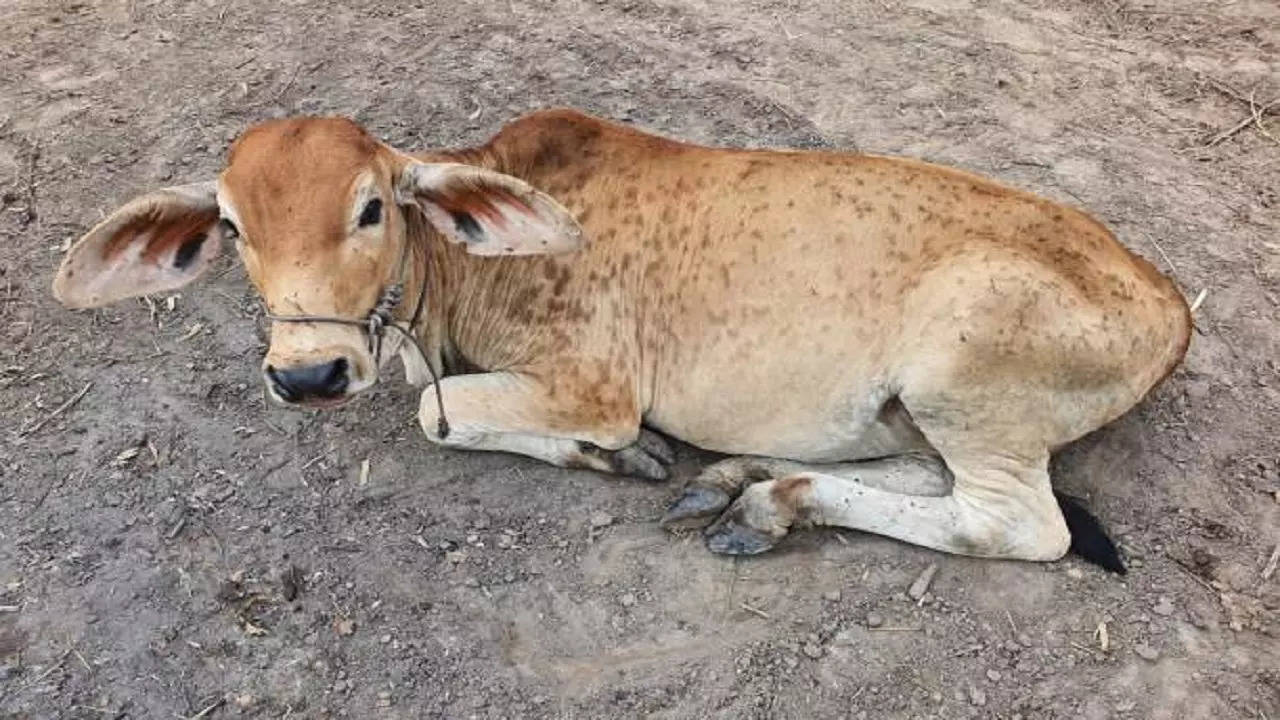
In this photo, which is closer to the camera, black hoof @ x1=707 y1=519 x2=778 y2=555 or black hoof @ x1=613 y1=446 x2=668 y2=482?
black hoof @ x1=707 y1=519 x2=778 y2=555

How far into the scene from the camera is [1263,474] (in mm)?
5023

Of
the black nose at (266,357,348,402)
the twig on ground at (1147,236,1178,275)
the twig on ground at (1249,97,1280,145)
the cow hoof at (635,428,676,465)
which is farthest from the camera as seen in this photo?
the twig on ground at (1249,97,1280,145)

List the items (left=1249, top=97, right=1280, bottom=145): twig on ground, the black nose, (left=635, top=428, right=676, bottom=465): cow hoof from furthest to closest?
(left=1249, top=97, right=1280, bottom=145): twig on ground < (left=635, top=428, right=676, bottom=465): cow hoof < the black nose

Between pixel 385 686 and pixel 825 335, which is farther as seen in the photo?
pixel 825 335

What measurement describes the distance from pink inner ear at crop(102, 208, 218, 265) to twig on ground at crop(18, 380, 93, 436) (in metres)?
1.30

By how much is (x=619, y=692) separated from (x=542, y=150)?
2.31 m

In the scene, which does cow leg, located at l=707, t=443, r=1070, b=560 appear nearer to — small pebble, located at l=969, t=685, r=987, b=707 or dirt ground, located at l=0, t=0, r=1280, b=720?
dirt ground, located at l=0, t=0, r=1280, b=720

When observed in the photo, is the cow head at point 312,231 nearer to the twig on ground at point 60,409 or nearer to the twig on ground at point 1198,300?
the twig on ground at point 60,409

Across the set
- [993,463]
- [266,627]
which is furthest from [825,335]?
[266,627]

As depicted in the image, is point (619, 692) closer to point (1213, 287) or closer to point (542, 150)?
point (542, 150)

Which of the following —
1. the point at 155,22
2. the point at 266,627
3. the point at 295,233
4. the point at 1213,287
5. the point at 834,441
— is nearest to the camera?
the point at 295,233

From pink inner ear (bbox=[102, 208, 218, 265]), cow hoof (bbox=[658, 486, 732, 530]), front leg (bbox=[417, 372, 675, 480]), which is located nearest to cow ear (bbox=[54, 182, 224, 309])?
pink inner ear (bbox=[102, 208, 218, 265])

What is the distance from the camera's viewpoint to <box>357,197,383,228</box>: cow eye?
4.36 m

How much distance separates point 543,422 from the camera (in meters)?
5.05
